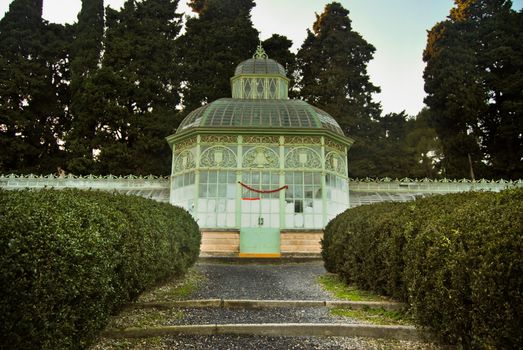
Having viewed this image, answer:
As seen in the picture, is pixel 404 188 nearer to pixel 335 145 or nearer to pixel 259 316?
pixel 335 145

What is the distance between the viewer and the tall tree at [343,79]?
28.3 m

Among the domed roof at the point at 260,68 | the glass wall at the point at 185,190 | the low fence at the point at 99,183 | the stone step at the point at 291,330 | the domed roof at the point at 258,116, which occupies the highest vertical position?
the domed roof at the point at 260,68

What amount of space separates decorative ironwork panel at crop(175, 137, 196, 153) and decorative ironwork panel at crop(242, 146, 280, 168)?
7.40 feet

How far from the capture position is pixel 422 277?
486cm

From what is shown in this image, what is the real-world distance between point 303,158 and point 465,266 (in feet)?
Result: 45.6

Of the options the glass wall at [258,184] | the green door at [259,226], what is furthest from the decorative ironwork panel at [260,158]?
the green door at [259,226]

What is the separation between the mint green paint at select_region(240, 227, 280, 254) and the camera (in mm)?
17031

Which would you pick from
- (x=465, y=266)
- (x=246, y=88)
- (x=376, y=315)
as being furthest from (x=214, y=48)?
(x=465, y=266)

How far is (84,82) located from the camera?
2742cm

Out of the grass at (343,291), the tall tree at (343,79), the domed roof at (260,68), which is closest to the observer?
the grass at (343,291)

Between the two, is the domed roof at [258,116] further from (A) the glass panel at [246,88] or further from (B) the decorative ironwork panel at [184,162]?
(A) the glass panel at [246,88]

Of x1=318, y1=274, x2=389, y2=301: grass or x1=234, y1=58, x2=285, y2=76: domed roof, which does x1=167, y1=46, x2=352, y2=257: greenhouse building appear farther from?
x1=318, y1=274, x2=389, y2=301: grass

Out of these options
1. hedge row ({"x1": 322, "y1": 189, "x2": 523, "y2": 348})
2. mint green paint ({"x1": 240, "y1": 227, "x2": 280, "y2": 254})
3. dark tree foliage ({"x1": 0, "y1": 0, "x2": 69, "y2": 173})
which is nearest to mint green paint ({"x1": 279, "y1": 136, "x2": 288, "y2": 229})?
mint green paint ({"x1": 240, "y1": 227, "x2": 280, "y2": 254})

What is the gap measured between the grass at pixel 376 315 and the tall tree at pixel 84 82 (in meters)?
21.2
